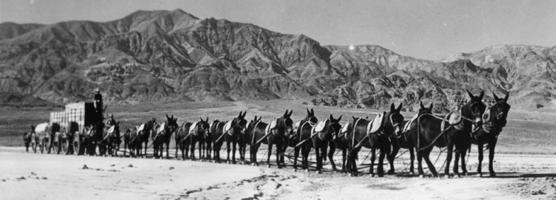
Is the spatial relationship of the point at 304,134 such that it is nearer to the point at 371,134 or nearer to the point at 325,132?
the point at 325,132

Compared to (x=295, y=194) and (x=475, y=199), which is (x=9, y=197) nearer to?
(x=295, y=194)

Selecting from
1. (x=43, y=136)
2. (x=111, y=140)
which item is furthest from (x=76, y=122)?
(x=43, y=136)

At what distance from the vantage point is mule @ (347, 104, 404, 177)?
2023cm

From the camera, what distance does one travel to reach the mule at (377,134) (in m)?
20.2

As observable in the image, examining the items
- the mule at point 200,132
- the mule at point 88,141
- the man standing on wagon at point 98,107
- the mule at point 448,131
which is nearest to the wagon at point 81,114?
the man standing on wagon at point 98,107

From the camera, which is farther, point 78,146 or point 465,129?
point 78,146

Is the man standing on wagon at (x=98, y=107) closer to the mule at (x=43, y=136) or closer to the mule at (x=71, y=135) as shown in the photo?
the mule at (x=71, y=135)

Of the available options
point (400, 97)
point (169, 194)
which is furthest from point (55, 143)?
point (400, 97)

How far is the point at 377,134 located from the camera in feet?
67.4

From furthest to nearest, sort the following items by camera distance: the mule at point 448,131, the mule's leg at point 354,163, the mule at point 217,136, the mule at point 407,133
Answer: the mule at point 217,136 < the mule's leg at point 354,163 < the mule at point 407,133 < the mule at point 448,131

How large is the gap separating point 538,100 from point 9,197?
566 ft

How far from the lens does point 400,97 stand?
130 metres

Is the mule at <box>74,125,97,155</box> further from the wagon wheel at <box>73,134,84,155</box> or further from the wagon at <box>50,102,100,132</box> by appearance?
the wagon at <box>50,102,100,132</box>

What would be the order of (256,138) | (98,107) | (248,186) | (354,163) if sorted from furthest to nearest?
(98,107) < (256,138) < (354,163) < (248,186)
